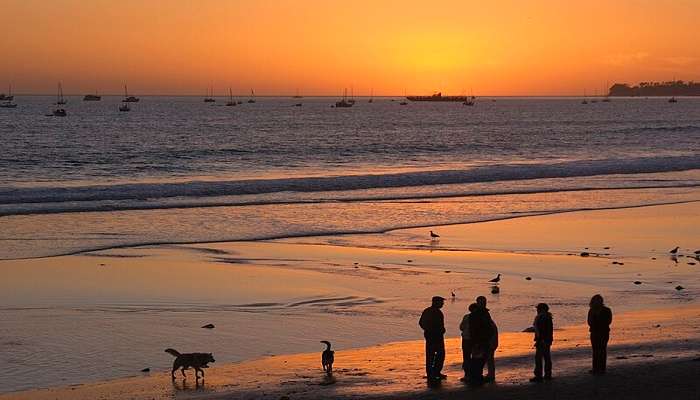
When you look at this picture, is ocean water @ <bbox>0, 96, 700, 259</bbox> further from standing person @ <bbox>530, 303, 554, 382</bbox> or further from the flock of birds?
standing person @ <bbox>530, 303, 554, 382</bbox>

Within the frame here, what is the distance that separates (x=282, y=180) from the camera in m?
48.7

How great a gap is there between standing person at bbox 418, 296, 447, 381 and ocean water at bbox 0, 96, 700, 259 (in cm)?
1405

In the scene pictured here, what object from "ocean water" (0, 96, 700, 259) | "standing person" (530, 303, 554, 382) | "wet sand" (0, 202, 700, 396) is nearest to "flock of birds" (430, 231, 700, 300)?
"wet sand" (0, 202, 700, 396)

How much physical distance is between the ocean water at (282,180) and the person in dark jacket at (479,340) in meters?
14.5

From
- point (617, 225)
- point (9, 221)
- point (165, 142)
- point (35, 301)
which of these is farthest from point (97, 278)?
point (165, 142)

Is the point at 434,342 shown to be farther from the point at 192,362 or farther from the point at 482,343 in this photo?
the point at 192,362

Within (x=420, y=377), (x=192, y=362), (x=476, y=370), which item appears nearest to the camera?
(x=476, y=370)

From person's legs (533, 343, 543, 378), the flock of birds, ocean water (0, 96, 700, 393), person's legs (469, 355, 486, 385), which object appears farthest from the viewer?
the flock of birds

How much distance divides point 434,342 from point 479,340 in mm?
576

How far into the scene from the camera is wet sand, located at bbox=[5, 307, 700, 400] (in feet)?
39.0

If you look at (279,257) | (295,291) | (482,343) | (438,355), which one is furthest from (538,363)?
(279,257)

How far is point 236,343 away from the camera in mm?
14945

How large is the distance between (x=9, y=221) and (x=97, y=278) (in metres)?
11.9

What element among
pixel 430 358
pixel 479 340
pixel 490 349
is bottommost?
pixel 430 358
